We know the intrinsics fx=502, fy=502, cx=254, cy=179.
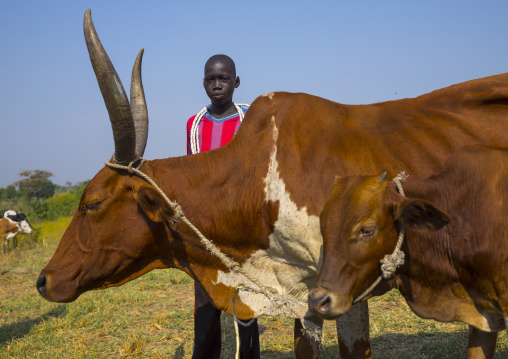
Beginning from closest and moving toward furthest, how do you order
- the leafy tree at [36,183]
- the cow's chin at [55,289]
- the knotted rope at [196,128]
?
the cow's chin at [55,289] → the knotted rope at [196,128] → the leafy tree at [36,183]

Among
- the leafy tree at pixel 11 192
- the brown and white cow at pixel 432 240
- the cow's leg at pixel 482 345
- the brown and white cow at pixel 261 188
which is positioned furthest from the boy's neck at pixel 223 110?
the leafy tree at pixel 11 192

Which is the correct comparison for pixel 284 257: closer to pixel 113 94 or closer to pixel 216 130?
pixel 216 130

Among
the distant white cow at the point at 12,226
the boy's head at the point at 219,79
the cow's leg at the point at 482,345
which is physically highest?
the boy's head at the point at 219,79

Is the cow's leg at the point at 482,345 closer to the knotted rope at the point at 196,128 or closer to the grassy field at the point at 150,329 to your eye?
the grassy field at the point at 150,329

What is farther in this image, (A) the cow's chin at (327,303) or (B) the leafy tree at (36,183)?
(B) the leafy tree at (36,183)

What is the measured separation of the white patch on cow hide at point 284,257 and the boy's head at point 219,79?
94 cm

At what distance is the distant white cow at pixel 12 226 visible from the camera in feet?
44.7

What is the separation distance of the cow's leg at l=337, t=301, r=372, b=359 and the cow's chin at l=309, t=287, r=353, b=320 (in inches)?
38.3

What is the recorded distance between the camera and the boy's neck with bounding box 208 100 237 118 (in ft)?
14.0

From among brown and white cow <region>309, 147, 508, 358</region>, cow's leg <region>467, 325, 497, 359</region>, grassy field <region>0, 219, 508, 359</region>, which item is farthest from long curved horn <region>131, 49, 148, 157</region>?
cow's leg <region>467, 325, 497, 359</region>

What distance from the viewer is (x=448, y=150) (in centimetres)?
319

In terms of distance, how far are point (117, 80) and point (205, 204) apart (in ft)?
3.21

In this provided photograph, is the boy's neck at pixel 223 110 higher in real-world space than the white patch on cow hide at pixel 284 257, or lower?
higher

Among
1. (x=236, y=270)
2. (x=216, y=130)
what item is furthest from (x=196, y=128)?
(x=236, y=270)
